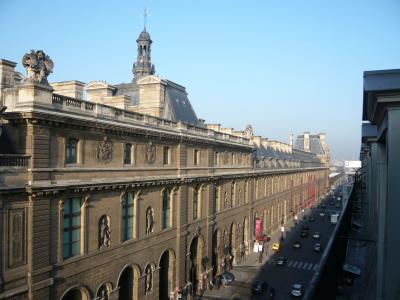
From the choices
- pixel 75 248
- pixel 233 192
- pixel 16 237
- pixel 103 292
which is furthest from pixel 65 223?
pixel 233 192

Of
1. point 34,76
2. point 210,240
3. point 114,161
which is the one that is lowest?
point 210,240

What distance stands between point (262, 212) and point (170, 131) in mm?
33944

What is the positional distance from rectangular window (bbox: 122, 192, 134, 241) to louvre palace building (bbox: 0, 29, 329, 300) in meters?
0.11

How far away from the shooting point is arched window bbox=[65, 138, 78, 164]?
22.6 metres

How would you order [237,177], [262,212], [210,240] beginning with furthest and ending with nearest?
[262,212], [237,177], [210,240]

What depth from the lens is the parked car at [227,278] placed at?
135ft

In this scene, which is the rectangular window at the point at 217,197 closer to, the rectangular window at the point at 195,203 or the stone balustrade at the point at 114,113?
Result: the rectangular window at the point at 195,203

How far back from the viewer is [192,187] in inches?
1468

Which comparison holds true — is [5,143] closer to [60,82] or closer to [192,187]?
[60,82]

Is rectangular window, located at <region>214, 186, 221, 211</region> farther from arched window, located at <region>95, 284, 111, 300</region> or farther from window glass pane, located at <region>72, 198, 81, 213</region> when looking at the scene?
window glass pane, located at <region>72, 198, 81, 213</region>

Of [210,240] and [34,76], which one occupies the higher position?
[34,76]

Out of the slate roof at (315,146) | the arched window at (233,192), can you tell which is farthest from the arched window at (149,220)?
the slate roof at (315,146)

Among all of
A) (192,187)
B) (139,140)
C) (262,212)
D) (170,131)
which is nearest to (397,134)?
(139,140)

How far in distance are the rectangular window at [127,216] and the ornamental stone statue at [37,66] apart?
10.2 m
